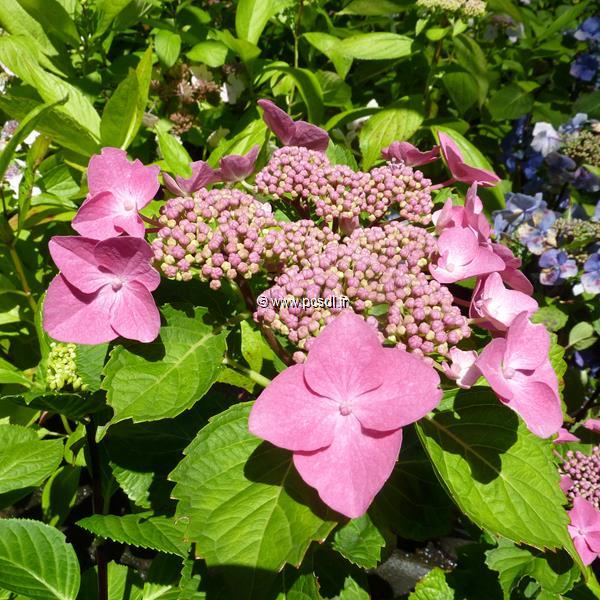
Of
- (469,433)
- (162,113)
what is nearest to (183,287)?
(469,433)

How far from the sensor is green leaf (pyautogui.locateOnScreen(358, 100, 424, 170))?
1422mm

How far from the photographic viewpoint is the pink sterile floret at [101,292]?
2.38 ft

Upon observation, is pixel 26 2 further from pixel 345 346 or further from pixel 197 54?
pixel 345 346

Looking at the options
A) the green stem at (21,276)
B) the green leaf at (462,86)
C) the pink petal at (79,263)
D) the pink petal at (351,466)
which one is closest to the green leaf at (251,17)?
the green leaf at (462,86)

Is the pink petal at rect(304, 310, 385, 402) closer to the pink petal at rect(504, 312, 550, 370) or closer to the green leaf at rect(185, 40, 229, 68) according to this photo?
the pink petal at rect(504, 312, 550, 370)

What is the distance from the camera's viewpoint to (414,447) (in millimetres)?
1065

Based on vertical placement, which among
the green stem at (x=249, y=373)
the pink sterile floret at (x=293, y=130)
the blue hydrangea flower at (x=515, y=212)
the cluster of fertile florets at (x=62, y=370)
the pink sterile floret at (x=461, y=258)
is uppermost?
the pink sterile floret at (x=293, y=130)

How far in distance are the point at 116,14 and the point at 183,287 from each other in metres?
0.94

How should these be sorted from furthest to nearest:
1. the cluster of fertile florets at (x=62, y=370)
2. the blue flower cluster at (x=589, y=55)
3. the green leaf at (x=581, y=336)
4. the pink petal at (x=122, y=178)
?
1. the blue flower cluster at (x=589, y=55)
2. the green leaf at (x=581, y=336)
3. the cluster of fertile florets at (x=62, y=370)
4. the pink petal at (x=122, y=178)

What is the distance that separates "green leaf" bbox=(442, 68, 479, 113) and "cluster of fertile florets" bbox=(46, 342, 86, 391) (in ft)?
4.39

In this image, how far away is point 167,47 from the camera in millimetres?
1631

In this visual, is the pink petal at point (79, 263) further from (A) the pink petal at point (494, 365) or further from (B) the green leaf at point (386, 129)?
(B) the green leaf at point (386, 129)

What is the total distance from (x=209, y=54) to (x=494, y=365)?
1.39m

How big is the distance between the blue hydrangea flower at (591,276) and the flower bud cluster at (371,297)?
1.06 meters
